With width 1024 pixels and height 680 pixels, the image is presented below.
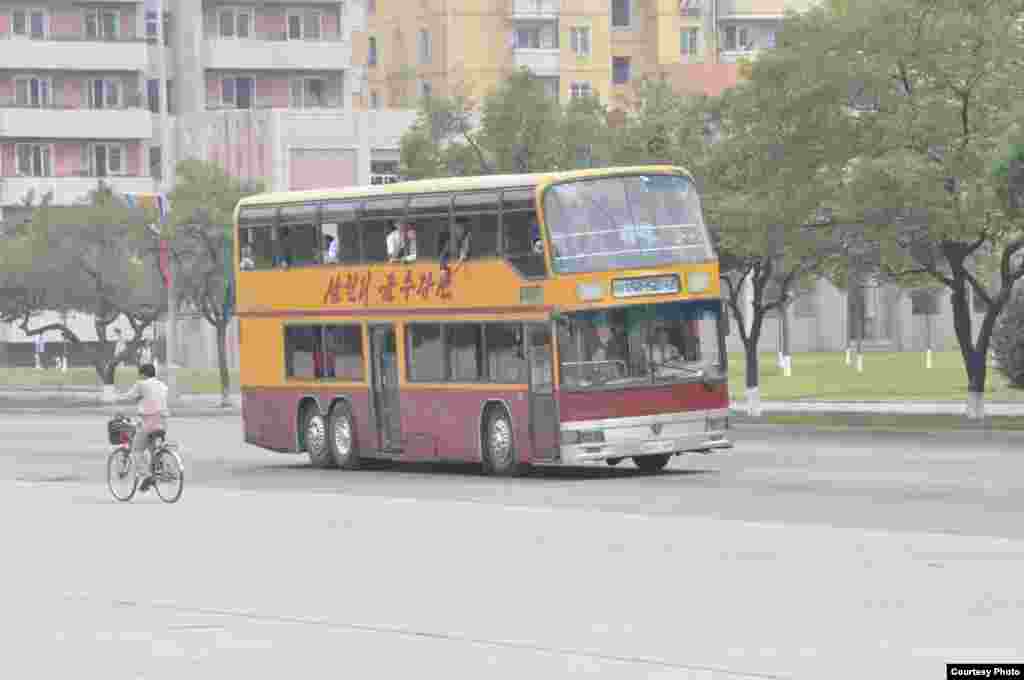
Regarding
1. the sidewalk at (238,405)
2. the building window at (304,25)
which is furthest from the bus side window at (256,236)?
the building window at (304,25)

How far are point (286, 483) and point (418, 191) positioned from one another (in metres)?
4.51

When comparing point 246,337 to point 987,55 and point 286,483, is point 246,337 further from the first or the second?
point 987,55

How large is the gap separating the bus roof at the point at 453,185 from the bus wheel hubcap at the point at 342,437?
3.36 m

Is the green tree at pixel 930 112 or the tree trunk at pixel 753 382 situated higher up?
the green tree at pixel 930 112

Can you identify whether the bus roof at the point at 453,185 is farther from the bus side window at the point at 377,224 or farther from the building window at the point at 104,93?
the building window at the point at 104,93

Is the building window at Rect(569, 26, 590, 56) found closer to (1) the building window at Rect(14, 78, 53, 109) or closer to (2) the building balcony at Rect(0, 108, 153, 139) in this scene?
(2) the building balcony at Rect(0, 108, 153, 139)

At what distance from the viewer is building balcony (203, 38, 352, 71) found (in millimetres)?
112375

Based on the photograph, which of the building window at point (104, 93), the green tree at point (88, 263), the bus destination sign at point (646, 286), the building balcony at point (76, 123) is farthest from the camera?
the building window at point (104, 93)

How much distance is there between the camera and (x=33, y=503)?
101ft

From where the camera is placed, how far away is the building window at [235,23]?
113125 millimetres

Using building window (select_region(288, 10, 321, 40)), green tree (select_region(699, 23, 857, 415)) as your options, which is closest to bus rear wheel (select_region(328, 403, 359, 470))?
green tree (select_region(699, 23, 857, 415))

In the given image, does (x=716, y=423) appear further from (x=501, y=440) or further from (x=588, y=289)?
(x=501, y=440)

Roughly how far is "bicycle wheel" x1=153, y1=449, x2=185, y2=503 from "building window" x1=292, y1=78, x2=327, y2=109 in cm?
8548

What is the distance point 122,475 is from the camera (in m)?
30.9
